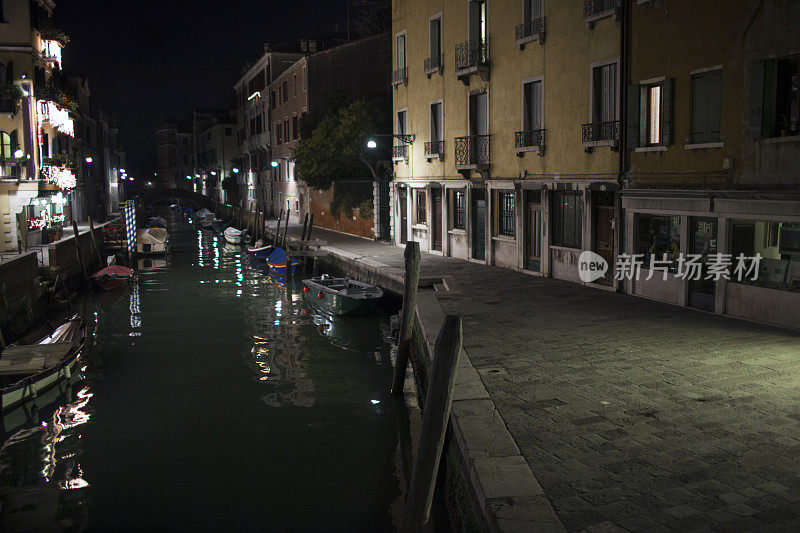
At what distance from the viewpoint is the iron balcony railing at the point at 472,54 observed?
2062 centimetres

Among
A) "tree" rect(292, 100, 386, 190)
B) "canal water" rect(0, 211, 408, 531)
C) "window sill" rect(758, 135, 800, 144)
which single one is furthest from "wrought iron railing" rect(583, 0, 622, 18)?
"tree" rect(292, 100, 386, 190)

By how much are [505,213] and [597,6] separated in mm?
6573

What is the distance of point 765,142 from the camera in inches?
463

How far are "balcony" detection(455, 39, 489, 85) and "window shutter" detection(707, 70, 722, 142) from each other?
8.54 meters

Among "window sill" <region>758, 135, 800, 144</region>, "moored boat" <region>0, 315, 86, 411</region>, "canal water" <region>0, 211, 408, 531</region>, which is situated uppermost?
"window sill" <region>758, 135, 800, 144</region>

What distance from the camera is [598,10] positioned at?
15680mm

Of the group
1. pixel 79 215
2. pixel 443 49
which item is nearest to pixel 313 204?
pixel 79 215

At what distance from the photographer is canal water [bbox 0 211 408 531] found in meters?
8.41

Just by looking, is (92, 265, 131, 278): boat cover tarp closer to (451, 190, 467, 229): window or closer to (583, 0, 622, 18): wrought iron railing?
(451, 190, 467, 229): window

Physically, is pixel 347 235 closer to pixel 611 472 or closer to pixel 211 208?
pixel 611 472

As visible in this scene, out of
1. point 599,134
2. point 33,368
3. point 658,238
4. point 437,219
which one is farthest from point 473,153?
point 33,368

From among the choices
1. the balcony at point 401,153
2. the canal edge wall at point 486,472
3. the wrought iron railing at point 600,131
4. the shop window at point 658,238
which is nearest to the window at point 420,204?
the balcony at point 401,153

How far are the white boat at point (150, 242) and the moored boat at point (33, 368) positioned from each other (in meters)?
23.6

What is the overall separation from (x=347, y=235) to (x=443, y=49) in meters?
13.1
